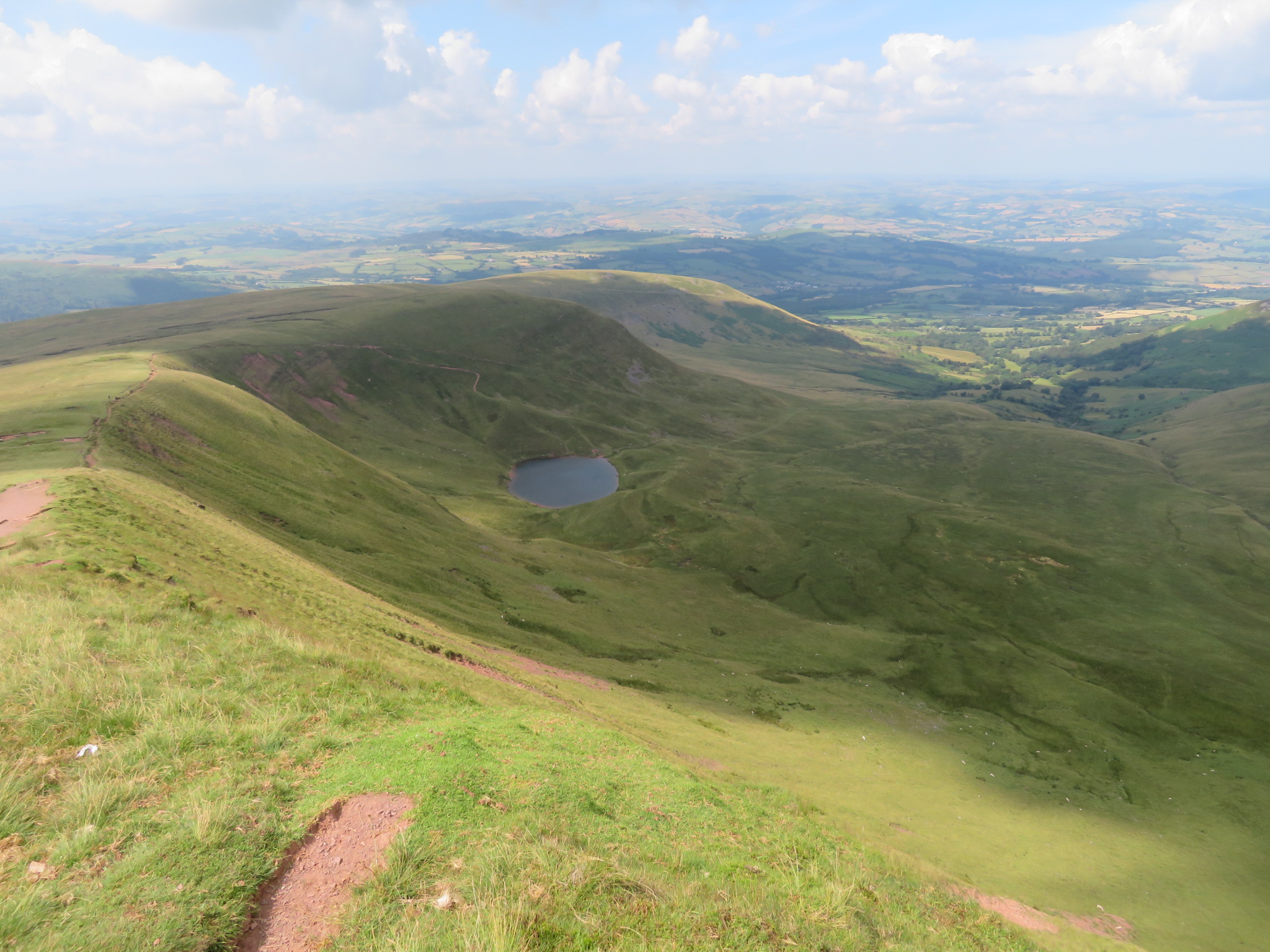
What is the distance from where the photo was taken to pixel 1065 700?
7444cm

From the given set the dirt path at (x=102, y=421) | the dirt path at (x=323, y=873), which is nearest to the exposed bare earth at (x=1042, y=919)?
the dirt path at (x=323, y=873)

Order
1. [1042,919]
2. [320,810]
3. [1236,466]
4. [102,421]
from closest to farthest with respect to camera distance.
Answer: [320,810] → [1042,919] → [102,421] → [1236,466]

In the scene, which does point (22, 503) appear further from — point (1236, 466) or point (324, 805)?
point (1236, 466)

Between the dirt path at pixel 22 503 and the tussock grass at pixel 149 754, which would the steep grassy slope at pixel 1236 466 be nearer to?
the tussock grass at pixel 149 754

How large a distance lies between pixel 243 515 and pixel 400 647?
2969 cm

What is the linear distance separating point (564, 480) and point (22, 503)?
4464 inches

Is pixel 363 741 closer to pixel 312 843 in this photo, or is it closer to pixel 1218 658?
pixel 312 843

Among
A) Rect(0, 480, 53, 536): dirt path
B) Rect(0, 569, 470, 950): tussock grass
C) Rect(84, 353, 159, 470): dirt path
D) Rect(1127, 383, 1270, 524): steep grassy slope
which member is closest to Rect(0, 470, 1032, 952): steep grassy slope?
Rect(0, 569, 470, 950): tussock grass

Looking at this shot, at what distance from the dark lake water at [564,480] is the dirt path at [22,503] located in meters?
94.5

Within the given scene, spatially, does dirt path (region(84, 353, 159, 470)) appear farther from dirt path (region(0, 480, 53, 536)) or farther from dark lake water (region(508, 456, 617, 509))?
dark lake water (region(508, 456, 617, 509))

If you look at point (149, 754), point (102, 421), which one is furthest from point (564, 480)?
point (149, 754)

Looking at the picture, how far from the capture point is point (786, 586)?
10550 centimetres

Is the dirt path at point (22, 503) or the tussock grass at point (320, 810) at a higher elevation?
the dirt path at point (22, 503)

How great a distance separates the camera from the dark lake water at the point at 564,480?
136750mm
